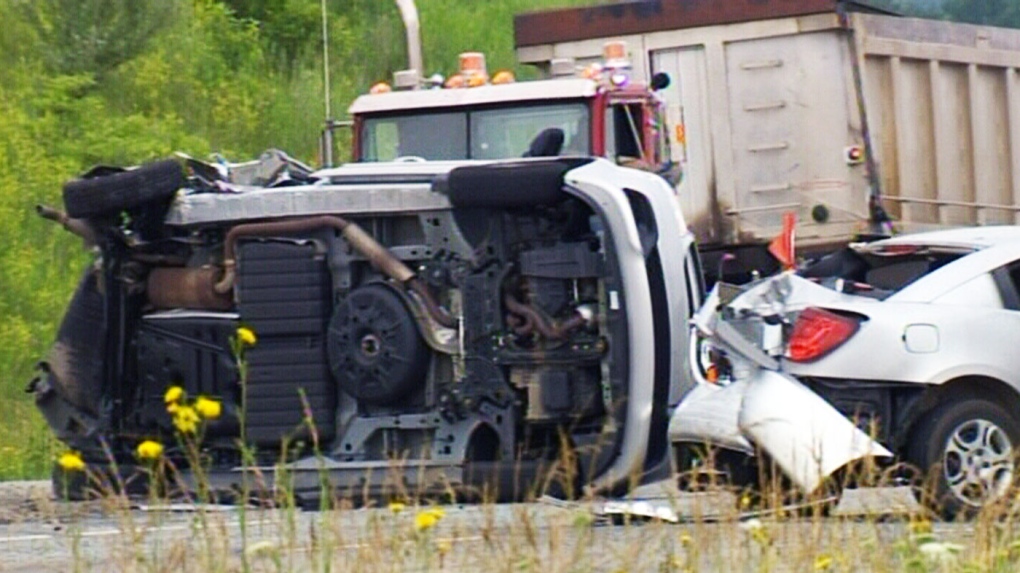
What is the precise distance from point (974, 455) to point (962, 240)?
123 cm

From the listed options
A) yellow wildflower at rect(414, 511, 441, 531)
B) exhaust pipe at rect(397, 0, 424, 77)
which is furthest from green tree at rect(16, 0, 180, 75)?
yellow wildflower at rect(414, 511, 441, 531)

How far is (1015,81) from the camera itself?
20.2 m

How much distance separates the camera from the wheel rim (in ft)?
33.6

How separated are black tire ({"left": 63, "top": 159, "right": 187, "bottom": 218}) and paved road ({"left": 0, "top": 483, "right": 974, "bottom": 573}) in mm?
3602

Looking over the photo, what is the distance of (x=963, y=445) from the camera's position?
10.3 metres

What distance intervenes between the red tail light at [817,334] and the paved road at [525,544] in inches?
121

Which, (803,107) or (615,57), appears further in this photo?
(803,107)

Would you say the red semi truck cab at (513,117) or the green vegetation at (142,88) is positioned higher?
the green vegetation at (142,88)

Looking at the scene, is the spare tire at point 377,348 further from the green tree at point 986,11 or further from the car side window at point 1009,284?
the green tree at point 986,11

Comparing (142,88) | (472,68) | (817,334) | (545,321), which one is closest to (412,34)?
(472,68)

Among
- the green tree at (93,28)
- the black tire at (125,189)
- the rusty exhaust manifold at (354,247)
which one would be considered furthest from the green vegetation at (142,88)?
the rusty exhaust manifold at (354,247)

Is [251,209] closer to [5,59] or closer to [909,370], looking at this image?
[909,370]

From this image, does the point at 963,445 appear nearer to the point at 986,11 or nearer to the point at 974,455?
the point at 974,455

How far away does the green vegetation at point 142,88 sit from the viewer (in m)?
21.5
